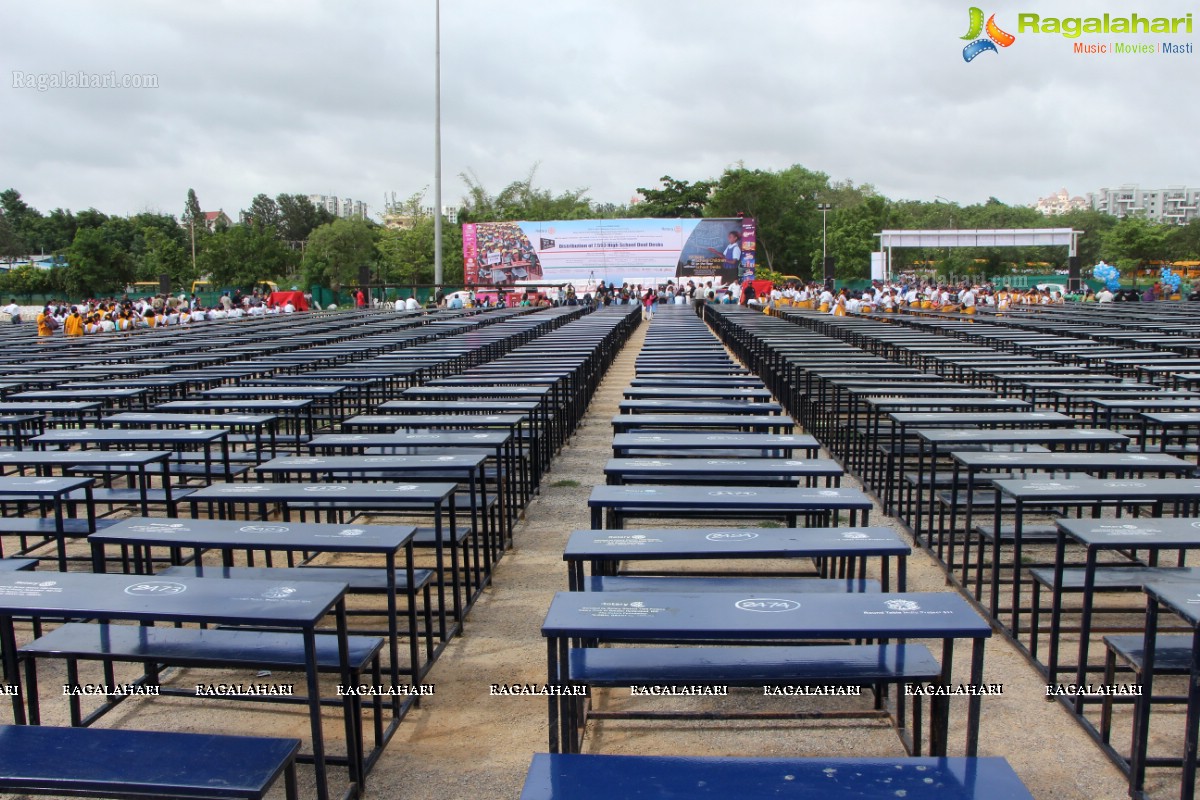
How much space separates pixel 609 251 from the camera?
42.4m

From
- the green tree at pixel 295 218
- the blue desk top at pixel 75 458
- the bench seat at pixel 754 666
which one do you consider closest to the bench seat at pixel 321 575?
the bench seat at pixel 754 666

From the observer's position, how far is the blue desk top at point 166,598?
2781mm

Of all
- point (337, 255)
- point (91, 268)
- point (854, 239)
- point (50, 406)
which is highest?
point (854, 239)

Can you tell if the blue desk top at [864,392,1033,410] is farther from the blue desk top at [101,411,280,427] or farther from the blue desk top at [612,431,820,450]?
the blue desk top at [101,411,280,427]

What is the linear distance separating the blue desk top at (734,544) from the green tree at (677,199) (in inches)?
2417

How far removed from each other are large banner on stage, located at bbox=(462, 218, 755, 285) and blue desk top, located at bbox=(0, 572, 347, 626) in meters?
38.6

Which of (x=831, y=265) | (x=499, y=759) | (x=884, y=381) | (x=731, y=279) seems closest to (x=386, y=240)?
(x=731, y=279)

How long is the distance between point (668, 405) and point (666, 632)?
438 cm

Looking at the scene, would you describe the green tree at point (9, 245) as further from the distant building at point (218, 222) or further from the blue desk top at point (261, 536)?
the blue desk top at point (261, 536)

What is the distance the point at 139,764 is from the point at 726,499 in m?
2.61

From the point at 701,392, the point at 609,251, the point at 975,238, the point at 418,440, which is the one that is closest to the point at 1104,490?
the point at 418,440

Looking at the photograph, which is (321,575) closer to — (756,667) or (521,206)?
(756,667)

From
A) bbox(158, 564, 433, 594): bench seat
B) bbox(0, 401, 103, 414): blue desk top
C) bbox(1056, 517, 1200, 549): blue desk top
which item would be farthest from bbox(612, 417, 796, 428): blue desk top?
bbox(0, 401, 103, 414): blue desk top

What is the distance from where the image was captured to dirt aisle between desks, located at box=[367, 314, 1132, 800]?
128 inches
